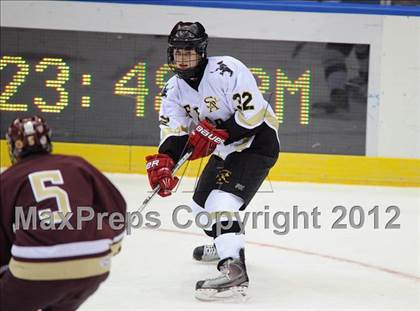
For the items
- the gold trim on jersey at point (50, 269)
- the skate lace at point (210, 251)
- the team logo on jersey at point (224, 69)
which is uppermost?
the team logo on jersey at point (224, 69)

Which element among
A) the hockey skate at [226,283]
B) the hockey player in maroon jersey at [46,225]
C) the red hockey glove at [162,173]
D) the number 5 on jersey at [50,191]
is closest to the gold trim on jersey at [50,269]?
the hockey player in maroon jersey at [46,225]

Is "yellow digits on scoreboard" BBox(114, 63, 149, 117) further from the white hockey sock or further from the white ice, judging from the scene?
the white hockey sock

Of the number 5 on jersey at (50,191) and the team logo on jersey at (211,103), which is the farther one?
the team logo on jersey at (211,103)

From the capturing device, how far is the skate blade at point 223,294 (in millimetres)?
3785

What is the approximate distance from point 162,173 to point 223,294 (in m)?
0.55

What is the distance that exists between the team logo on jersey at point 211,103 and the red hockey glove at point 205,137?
0.22ft

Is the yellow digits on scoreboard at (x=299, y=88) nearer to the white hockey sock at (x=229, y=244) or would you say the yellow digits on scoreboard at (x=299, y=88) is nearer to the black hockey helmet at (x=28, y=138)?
the white hockey sock at (x=229, y=244)

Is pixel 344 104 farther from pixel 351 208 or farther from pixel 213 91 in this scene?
pixel 213 91

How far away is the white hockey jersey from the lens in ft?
13.0

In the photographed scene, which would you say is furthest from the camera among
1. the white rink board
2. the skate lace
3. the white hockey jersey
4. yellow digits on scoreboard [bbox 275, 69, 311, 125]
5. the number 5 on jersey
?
yellow digits on scoreboard [bbox 275, 69, 311, 125]

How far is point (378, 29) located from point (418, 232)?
174cm

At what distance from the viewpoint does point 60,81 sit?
6664mm

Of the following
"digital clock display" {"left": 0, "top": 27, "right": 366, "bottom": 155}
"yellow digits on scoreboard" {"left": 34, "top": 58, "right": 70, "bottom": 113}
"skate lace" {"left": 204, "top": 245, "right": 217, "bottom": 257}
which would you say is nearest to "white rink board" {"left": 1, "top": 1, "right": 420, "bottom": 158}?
"digital clock display" {"left": 0, "top": 27, "right": 366, "bottom": 155}

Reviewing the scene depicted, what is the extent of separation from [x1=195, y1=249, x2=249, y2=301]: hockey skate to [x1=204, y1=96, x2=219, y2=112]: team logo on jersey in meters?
0.64
